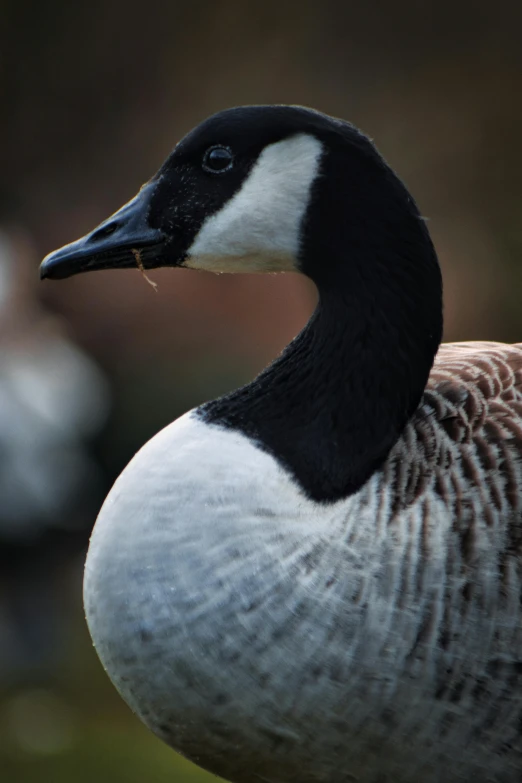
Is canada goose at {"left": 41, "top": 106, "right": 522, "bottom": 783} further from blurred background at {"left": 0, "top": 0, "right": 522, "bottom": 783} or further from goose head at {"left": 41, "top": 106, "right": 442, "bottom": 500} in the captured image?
blurred background at {"left": 0, "top": 0, "right": 522, "bottom": 783}

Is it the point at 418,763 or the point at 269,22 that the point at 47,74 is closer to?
the point at 269,22

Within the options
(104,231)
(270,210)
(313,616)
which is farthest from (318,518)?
(104,231)

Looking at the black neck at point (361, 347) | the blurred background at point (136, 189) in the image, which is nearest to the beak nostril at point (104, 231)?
the black neck at point (361, 347)

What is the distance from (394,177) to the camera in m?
2.29

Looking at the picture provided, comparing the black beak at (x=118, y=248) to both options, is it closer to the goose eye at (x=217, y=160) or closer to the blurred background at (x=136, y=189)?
the goose eye at (x=217, y=160)

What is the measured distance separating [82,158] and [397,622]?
7.83 metres

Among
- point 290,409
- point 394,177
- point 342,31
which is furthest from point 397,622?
point 342,31

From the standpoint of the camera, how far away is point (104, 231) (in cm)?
236

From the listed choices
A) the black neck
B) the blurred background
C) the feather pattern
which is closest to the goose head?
the black neck

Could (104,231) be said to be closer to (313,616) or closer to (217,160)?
(217,160)

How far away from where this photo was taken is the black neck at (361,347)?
2.25m

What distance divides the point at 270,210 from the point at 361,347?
0.36 m

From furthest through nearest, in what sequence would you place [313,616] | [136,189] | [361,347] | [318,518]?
1. [136,189]
2. [361,347]
3. [318,518]
4. [313,616]

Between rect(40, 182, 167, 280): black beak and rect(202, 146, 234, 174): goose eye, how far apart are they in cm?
15
